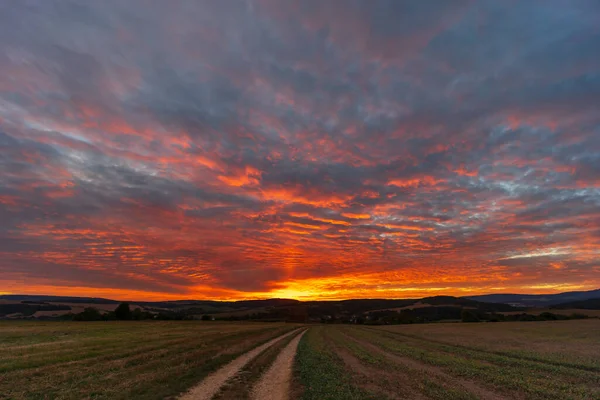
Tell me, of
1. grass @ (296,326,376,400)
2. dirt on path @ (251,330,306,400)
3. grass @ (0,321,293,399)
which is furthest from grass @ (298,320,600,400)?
grass @ (0,321,293,399)

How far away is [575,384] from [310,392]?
17232 mm

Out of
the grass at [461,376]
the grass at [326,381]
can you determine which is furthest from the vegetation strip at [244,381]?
the grass at [461,376]

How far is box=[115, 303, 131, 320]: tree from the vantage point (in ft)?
520

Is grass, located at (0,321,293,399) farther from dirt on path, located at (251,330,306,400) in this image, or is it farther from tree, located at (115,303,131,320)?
tree, located at (115,303,131,320)

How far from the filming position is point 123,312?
522 ft

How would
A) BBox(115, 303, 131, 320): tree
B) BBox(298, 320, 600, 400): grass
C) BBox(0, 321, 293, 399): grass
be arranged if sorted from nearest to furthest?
1. BBox(0, 321, 293, 399): grass
2. BBox(298, 320, 600, 400): grass
3. BBox(115, 303, 131, 320): tree

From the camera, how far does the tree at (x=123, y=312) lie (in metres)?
158

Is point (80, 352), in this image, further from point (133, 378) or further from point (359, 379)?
point (359, 379)

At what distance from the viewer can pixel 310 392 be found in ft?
60.7

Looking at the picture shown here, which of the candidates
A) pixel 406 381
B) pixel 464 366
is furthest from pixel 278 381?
pixel 464 366

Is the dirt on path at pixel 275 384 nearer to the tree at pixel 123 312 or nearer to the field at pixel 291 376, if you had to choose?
the field at pixel 291 376

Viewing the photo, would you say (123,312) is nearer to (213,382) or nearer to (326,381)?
(213,382)

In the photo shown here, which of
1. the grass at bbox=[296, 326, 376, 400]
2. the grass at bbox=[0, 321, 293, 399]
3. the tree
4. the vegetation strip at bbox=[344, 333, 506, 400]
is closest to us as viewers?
the grass at bbox=[296, 326, 376, 400]

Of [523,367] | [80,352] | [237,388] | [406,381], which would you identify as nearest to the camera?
[237,388]
